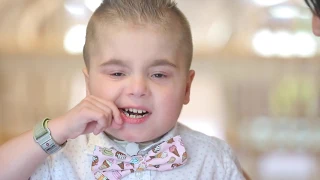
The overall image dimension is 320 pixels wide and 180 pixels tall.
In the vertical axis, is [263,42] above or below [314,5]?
below

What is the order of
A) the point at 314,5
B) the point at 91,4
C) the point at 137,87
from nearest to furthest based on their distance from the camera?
the point at 314,5
the point at 137,87
the point at 91,4

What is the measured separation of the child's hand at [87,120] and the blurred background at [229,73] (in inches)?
55.6

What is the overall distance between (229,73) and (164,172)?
141 centimetres

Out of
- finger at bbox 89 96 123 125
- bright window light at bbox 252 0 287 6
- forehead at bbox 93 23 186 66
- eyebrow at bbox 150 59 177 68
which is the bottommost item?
finger at bbox 89 96 123 125

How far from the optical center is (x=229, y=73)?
254cm

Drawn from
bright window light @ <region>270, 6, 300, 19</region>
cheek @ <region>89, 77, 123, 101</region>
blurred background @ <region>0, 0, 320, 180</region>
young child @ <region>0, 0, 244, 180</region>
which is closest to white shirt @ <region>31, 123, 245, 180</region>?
young child @ <region>0, 0, 244, 180</region>

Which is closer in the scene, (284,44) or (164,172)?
(164,172)

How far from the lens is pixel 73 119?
1.07 metres

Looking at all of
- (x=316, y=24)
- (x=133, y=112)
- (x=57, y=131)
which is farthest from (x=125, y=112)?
(x=316, y=24)

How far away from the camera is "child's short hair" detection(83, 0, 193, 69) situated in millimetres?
1110

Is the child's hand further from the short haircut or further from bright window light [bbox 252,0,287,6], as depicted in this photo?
bright window light [bbox 252,0,287,6]

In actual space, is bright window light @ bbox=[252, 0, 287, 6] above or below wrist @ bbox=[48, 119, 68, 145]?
above

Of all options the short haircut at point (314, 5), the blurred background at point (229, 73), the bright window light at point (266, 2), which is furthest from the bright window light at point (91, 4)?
the short haircut at point (314, 5)

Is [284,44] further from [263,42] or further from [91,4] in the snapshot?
[91,4]
